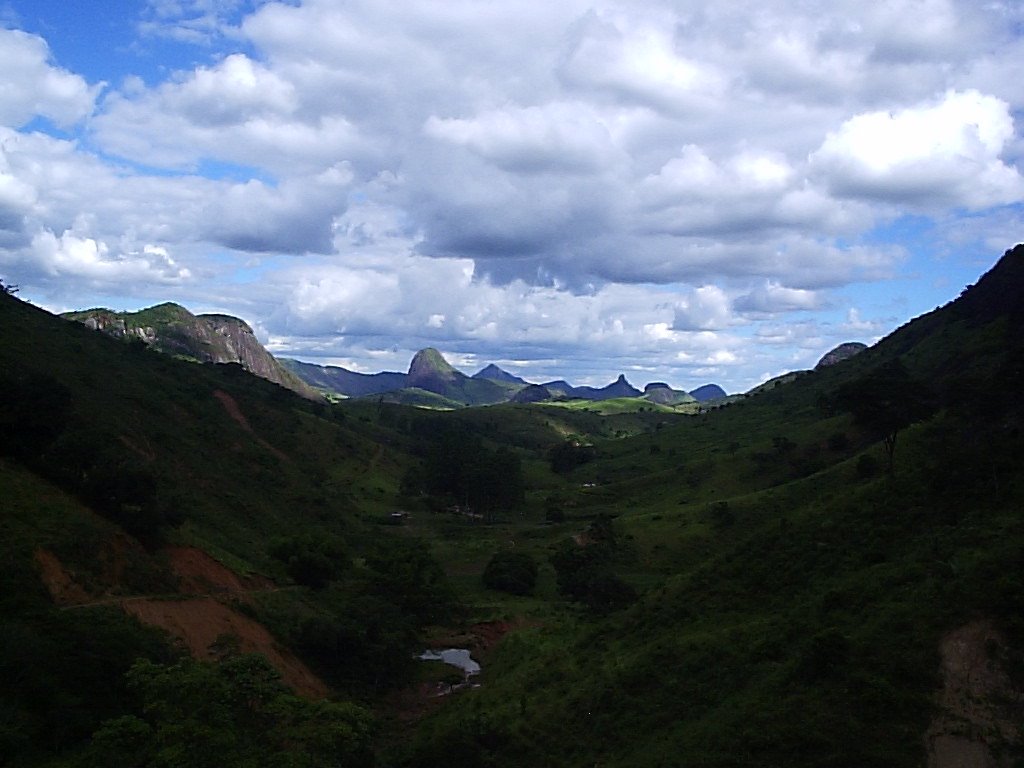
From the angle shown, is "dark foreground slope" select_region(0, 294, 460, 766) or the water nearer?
"dark foreground slope" select_region(0, 294, 460, 766)

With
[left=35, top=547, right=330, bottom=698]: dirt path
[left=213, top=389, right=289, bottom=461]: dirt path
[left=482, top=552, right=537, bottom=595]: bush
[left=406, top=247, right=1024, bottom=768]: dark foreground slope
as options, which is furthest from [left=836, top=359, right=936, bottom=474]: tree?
[left=213, top=389, right=289, bottom=461]: dirt path

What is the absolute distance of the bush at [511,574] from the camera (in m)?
76.1

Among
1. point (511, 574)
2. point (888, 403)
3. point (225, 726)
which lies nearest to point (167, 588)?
point (225, 726)

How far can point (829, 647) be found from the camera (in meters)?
28.8

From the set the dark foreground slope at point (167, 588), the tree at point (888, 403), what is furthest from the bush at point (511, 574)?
the tree at point (888, 403)

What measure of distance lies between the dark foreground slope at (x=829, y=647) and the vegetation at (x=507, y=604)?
14 centimetres

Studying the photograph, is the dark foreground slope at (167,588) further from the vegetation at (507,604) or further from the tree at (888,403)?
the tree at (888,403)

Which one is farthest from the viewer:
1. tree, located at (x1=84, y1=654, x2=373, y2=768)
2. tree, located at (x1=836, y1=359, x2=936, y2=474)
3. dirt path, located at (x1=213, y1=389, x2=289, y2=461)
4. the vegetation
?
dirt path, located at (x1=213, y1=389, x2=289, y2=461)

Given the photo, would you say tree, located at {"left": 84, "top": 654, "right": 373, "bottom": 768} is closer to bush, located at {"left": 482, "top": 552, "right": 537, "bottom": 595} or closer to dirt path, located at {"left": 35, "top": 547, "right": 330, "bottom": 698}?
dirt path, located at {"left": 35, "top": 547, "right": 330, "bottom": 698}

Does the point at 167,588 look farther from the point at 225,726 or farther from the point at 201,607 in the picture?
the point at 225,726

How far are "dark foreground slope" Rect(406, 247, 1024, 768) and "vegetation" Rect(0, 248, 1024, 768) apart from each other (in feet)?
0.46

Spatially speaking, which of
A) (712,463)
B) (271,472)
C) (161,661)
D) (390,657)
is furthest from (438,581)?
(712,463)

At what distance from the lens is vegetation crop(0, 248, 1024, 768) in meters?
24.9

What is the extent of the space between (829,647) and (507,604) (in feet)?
149
